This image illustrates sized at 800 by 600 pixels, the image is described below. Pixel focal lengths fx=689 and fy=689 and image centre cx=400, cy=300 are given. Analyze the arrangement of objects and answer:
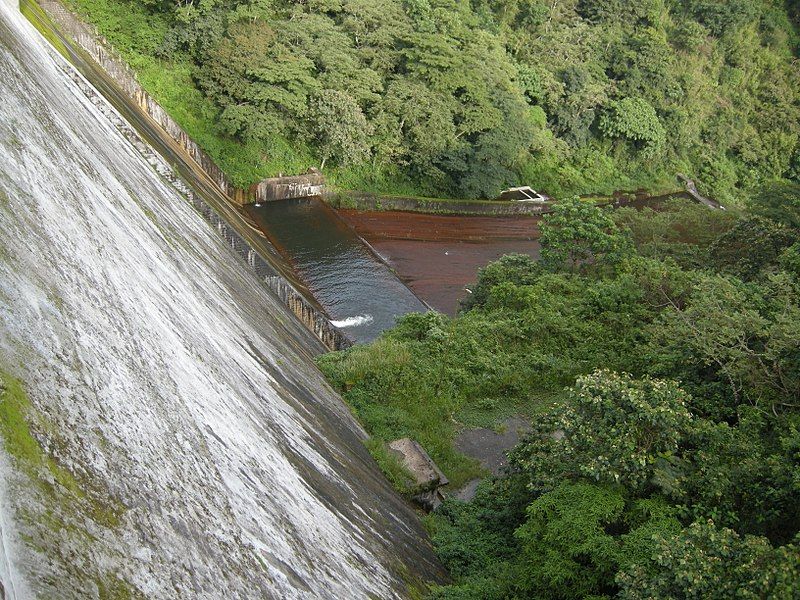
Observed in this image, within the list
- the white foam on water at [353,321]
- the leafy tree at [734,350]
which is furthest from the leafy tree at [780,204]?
the white foam on water at [353,321]

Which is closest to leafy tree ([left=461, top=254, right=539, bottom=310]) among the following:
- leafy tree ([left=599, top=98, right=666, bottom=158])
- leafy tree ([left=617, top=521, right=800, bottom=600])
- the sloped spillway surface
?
the sloped spillway surface

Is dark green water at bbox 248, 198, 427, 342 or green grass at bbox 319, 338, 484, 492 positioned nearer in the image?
green grass at bbox 319, 338, 484, 492

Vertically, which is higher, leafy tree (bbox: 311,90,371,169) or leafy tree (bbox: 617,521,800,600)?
leafy tree (bbox: 311,90,371,169)

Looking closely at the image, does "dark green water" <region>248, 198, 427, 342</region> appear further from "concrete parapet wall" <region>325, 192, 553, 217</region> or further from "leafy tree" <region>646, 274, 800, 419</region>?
"leafy tree" <region>646, 274, 800, 419</region>

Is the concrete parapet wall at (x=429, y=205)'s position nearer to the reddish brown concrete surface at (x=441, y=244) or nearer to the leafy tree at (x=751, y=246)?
the reddish brown concrete surface at (x=441, y=244)

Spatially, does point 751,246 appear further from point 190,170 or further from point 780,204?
point 190,170

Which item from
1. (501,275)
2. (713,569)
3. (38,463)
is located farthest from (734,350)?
(501,275)
